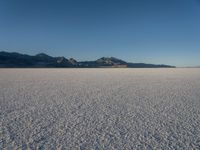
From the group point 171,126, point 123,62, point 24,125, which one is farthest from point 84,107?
point 123,62

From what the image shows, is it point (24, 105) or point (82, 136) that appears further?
point (24, 105)

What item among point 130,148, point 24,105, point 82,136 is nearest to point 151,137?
point 130,148

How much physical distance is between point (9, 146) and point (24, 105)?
2.63 m

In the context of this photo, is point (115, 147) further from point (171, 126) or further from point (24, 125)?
point (24, 125)

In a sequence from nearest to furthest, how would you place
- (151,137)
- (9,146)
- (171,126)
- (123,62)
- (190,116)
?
(9,146) < (151,137) < (171,126) < (190,116) < (123,62)

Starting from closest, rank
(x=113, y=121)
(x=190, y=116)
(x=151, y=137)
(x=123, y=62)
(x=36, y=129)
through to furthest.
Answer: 1. (x=151, y=137)
2. (x=36, y=129)
3. (x=113, y=121)
4. (x=190, y=116)
5. (x=123, y=62)

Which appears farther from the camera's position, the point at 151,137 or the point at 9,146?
the point at 151,137

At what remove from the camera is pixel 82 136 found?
3.27 metres

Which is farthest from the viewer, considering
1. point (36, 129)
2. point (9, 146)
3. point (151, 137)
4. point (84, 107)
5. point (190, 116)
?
point (84, 107)

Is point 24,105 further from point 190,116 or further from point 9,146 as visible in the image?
point 190,116

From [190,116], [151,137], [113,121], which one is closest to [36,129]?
[113,121]

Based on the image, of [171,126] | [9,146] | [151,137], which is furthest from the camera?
[171,126]

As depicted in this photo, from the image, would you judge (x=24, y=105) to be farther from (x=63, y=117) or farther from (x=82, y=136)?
(x=82, y=136)

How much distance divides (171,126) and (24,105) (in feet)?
10.4
